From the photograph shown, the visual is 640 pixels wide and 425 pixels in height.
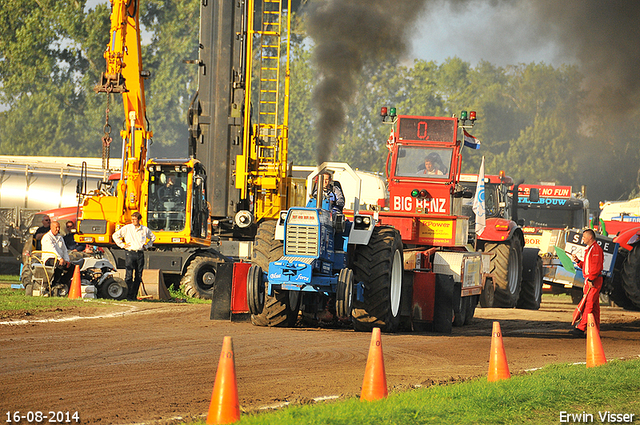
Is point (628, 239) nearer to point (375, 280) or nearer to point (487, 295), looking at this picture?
point (487, 295)

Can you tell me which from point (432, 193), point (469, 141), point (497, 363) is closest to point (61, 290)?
point (432, 193)

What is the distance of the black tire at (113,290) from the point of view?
1723 centimetres

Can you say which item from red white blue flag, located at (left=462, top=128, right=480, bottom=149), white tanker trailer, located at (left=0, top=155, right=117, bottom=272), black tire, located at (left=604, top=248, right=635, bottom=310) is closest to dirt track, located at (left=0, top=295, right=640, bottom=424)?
red white blue flag, located at (left=462, top=128, right=480, bottom=149)

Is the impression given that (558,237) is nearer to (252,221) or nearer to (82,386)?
(252,221)

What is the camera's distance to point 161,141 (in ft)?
270

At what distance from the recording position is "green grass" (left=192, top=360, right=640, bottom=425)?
6371mm

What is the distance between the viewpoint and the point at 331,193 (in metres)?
13.1

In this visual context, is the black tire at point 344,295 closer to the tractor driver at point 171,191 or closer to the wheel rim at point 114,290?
the wheel rim at point 114,290

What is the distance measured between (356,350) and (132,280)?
8008mm

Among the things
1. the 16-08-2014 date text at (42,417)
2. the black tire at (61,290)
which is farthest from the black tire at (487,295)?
the 16-08-2014 date text at (42,417)

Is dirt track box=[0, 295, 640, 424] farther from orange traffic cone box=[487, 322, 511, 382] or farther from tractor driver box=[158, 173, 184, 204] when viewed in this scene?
tractor driver box=[158, 173, 184, 204]

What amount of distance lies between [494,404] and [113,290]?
1163 centimetres

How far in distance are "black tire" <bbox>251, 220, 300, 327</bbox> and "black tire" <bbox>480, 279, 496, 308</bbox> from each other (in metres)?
6.70

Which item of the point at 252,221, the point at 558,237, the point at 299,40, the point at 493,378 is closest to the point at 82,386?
the point at 493,378
